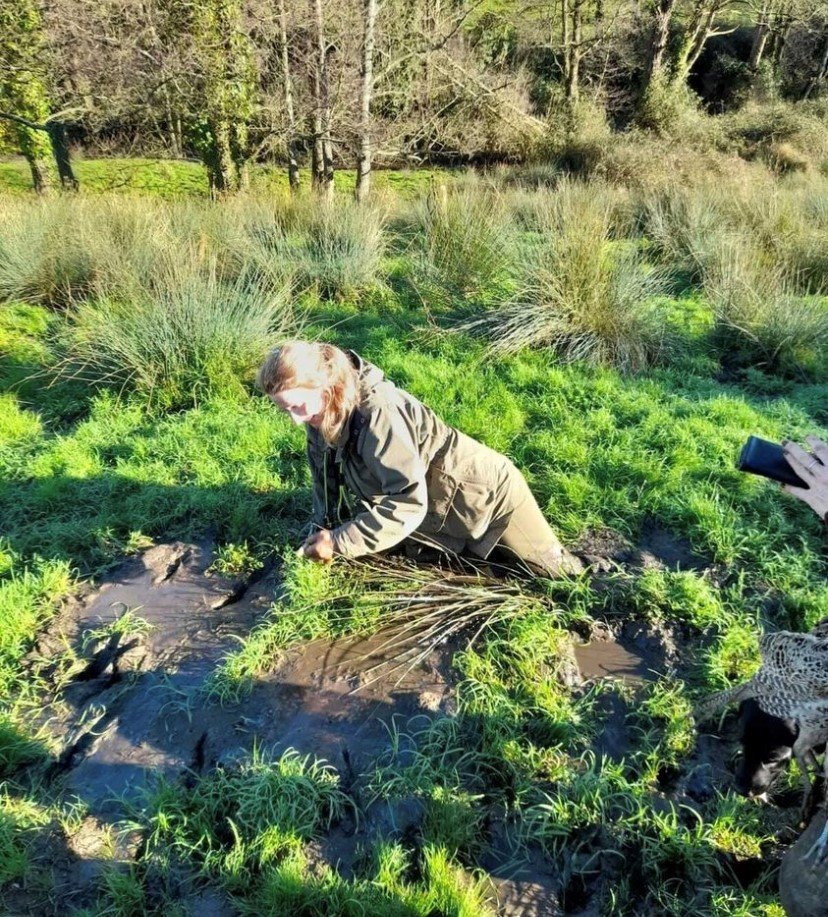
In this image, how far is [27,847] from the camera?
6.97 ft

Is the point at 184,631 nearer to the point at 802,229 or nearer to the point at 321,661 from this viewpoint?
the point at 321,661

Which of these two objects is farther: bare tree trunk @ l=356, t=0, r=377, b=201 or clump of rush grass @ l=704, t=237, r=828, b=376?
bare tree trunk @ l=356, t=0, r=377, b=201

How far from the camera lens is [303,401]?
2406 millimetres

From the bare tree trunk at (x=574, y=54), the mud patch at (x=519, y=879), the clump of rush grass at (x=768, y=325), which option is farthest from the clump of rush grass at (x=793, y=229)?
the bare tree trunk at (x=574, y=54)

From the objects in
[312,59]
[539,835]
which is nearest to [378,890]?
[539,835]

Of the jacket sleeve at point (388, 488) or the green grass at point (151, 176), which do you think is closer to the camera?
the jacket sleeve at point (388, 488)

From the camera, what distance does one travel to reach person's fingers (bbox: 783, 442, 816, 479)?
1.53 meters

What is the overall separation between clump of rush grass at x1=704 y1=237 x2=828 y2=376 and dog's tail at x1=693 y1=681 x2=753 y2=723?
162 inches

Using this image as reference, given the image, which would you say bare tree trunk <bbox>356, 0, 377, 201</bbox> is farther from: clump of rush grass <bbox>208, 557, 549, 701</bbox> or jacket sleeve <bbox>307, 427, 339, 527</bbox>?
clump of rush grass <bbox>208, 557, 549, 701</bbox>

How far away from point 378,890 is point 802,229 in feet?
27.5

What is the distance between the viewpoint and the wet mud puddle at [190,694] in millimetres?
2443

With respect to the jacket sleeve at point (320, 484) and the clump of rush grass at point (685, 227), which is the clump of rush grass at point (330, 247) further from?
the jacket sleeve at point (320, 484)

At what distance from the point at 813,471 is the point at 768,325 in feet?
16.0

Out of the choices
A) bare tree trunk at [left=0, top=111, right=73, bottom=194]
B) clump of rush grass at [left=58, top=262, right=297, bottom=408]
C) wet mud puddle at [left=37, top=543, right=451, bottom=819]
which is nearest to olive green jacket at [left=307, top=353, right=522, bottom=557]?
wet mud puddle at [left=37, top=543, right=451, bottom=819]
